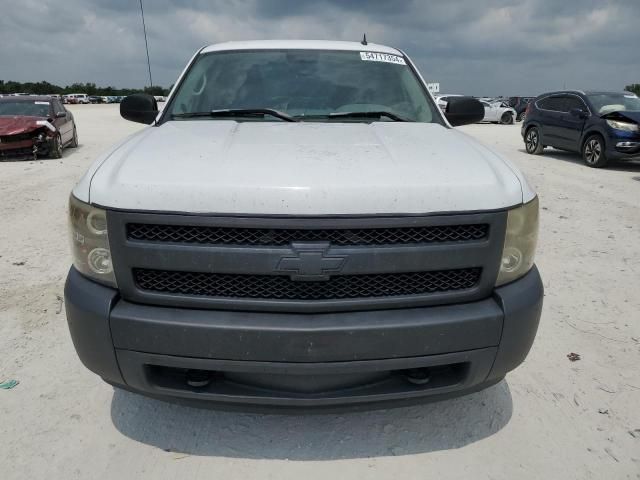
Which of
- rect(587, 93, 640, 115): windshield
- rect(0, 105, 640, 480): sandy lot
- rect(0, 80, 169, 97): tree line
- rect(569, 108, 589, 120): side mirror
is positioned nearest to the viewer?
rect(0, 105, 640, 480): sandy lot

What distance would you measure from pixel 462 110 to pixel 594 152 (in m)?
8.90

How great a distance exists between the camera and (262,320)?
6.06 feet

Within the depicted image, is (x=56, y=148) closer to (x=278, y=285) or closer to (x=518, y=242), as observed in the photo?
(x=278, y=285)

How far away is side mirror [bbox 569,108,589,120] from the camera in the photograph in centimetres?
1108

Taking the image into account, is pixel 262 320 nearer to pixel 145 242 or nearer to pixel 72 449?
pixel 145 242

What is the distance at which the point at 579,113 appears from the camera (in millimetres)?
11195

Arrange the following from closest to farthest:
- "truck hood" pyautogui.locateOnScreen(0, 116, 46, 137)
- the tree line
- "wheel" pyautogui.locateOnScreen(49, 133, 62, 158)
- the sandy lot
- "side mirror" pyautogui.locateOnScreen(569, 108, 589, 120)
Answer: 1. the sandy lot
2. "truck hood" pyautogui.locateOnScreen(0, 116, 46, 137)
3. "wheel" pyautogui.locateOnScreen(49, 133, 62, 158)
4. "side mirror" pyautogui.locateOnScreen(569, 108, 589, 120)
5. the tree line

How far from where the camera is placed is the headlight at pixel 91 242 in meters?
1.88

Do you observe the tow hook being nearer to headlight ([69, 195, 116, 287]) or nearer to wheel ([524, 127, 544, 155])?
headlight ([69, 195, 116, 287])

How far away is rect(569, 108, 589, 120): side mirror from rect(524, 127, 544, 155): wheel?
1.34 meters

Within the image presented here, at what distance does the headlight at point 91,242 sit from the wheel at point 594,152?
1116 cm

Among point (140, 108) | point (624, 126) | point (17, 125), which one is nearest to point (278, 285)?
point (140, 108)

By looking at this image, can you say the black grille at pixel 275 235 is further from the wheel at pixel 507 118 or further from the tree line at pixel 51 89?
the tree line at pixel 51 89

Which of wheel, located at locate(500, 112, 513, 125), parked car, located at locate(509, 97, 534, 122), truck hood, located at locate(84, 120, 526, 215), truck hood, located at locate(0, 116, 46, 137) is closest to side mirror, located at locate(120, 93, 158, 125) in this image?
truck hood, located at locate(84, 120, 526, 215)
